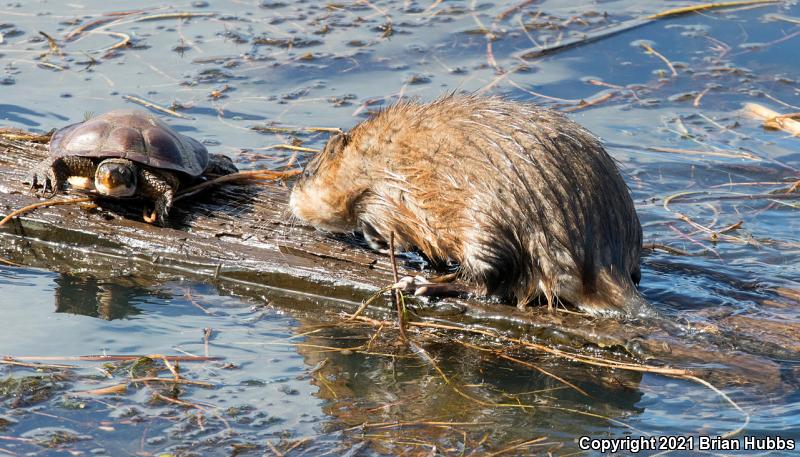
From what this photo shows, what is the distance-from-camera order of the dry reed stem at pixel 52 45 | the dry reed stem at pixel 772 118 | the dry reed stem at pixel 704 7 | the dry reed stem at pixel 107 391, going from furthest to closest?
the dry reed stem at pixel 704 7, the dry reed stem at pixel 52 45, the dry reed stem at pixel 772 118, the dry reed stem at pixel 107 391

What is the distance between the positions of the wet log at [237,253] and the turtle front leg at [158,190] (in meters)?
0.07

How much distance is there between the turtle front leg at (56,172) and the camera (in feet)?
19.0

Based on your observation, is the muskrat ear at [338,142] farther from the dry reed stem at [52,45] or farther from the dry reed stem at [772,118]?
the dry reed stem at [52,45]

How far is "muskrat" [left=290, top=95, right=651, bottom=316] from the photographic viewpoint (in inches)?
191

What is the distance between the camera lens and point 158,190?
5.74m

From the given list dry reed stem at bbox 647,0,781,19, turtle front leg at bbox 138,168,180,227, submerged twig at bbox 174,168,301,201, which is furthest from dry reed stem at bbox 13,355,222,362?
dry reed stem at bbox 647,0,781,19

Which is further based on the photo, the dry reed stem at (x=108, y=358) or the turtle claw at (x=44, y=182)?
the turtle claw at (x=44, y=182)

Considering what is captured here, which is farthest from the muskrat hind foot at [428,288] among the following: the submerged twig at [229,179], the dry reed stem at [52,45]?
the dry reed stem at [52,45]

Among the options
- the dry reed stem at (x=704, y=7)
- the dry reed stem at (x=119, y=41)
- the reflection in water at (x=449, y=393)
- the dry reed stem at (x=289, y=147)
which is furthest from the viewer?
the dry reed stem at (x=704, y=7)

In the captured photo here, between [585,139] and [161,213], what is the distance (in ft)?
7.43

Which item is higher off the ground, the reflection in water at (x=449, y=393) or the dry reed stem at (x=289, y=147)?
the dry reed stem at (x=289, y=147)

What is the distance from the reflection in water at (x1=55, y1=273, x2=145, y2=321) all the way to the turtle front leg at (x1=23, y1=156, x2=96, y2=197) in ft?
1.62

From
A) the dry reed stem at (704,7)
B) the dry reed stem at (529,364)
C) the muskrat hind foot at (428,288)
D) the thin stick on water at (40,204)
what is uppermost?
the dry reed stem at (704,7)

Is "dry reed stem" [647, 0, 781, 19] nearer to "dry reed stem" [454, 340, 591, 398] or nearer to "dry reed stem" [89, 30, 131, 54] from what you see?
"dry reed stem" [89, 30, 131, 54]
